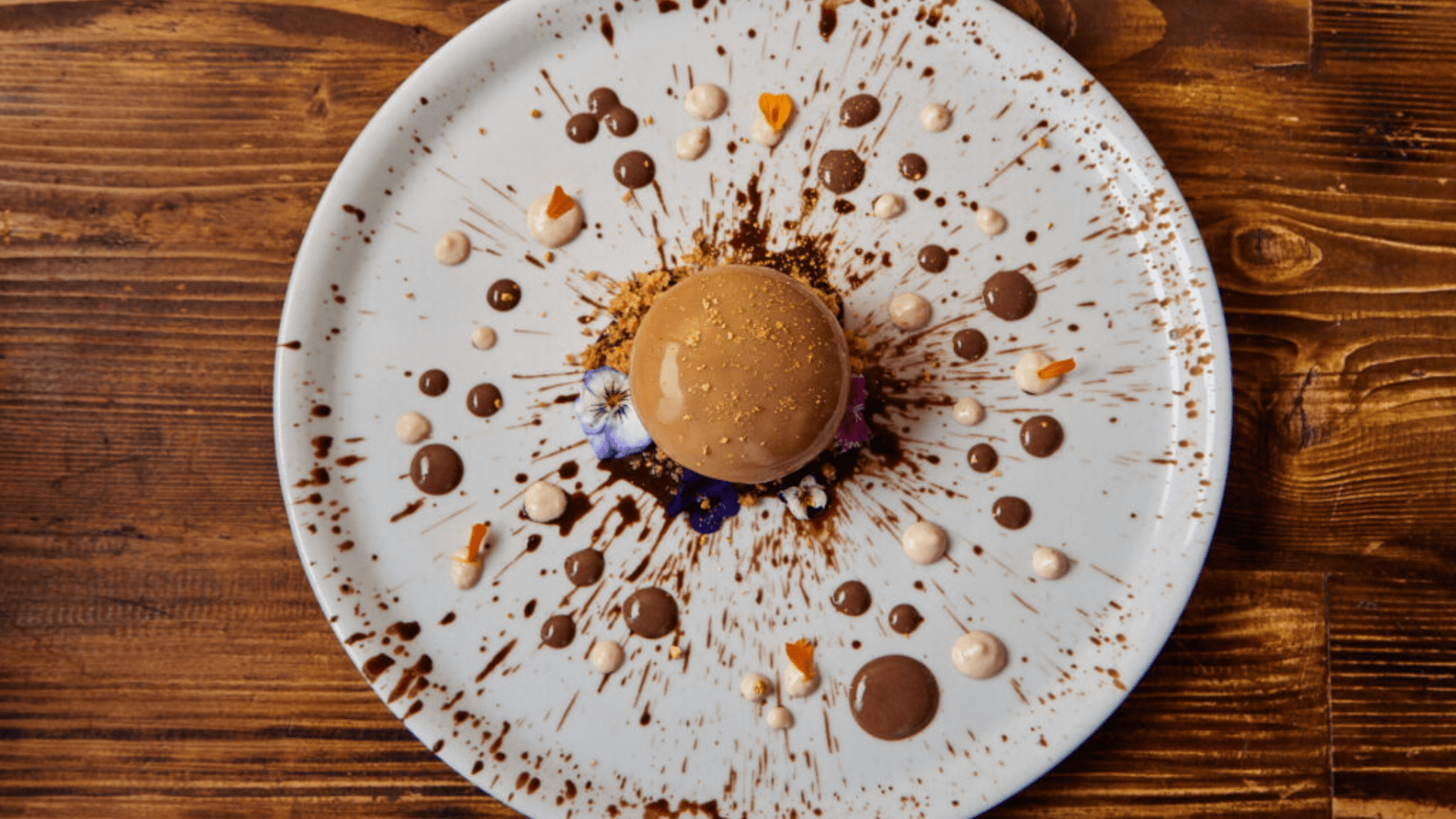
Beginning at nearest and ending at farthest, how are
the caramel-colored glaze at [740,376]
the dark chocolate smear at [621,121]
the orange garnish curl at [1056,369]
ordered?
the caramel-colored glaze at [740,376], the orange garnish curl at [1056,369], the dark chocolate smear at [621,121]

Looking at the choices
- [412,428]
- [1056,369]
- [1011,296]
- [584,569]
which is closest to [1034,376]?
[1056,369]

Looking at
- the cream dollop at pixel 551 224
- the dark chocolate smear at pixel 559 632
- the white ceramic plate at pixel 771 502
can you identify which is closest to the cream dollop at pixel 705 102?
the white ceramic plate at pixel 771 502

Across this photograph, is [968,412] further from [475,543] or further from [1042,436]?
[475,543]

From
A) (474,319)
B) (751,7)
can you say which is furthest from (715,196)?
(474,319)

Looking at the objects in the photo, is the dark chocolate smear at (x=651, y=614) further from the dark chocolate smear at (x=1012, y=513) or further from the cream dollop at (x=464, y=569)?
the dark chocolate smear at (x=1012, y=513)

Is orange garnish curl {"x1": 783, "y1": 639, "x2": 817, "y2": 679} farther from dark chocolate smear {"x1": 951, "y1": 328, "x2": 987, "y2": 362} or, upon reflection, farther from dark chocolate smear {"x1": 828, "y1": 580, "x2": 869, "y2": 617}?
dark chocolate smear {"x1": 951, "y1": 328, "x2": 987, "y2": 362}

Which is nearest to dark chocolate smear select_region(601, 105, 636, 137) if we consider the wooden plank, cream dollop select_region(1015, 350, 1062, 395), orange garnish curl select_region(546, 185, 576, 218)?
orange garnish curl select_region(546, 185, 576, 218)
